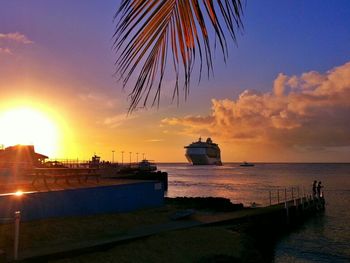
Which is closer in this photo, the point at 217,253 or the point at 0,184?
the point at 217,253

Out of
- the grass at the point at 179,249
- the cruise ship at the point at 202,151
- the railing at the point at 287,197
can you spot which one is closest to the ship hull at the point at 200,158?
the cruise ship at the point at 202,151

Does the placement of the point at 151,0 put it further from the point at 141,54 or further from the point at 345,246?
the point at 345,246

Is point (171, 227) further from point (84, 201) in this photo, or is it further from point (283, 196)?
point (283, 196)

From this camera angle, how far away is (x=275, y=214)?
25531 mm

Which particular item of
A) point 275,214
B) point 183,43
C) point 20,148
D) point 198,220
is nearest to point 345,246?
point 275,214

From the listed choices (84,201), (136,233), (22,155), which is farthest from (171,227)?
(22,155)

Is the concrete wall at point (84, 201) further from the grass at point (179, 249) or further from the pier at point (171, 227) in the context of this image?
the grass at point (179, 249)

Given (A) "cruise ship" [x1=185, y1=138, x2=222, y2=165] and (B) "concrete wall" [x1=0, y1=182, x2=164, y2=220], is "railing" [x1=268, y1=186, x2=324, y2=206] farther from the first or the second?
(A) "cruise ship" [x1=185, y1=138, x2=222, y2=165]

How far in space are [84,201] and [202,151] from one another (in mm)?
163914

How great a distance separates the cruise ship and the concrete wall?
158 metres

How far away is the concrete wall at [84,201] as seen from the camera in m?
12.6

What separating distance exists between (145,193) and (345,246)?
11.6 meters

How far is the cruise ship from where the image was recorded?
6959 inches

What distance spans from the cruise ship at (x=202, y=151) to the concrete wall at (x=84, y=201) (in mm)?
157733
